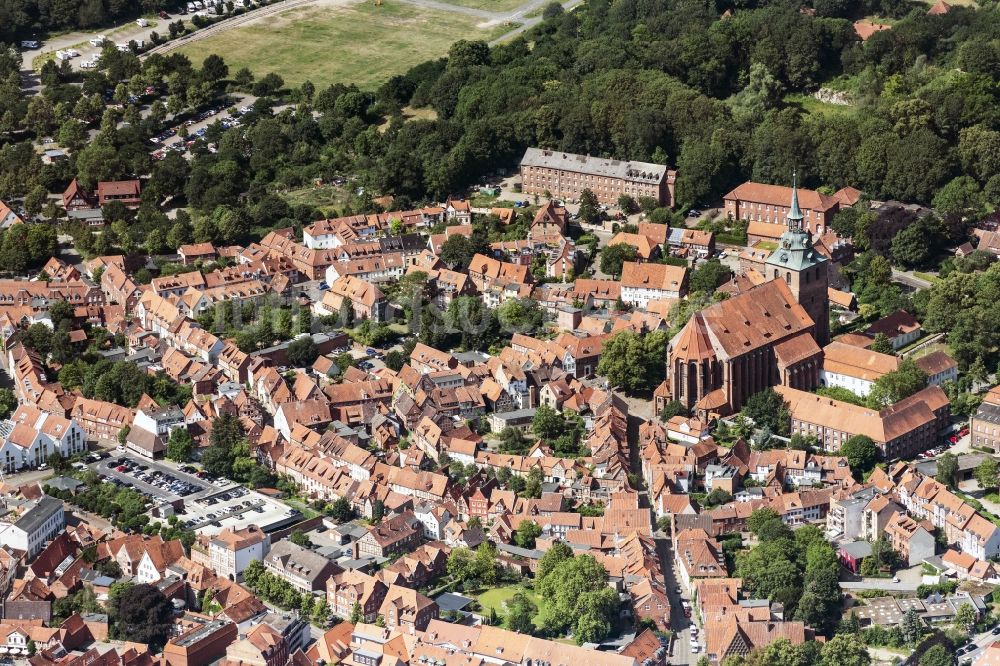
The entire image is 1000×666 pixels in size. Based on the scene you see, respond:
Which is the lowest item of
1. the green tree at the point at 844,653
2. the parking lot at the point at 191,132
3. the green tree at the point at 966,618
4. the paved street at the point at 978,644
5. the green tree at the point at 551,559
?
the paved street at the point at 978,644

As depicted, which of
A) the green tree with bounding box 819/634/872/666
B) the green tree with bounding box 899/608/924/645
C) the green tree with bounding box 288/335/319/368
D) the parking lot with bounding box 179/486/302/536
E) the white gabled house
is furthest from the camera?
the green tree with bounding box 288/335/319/368

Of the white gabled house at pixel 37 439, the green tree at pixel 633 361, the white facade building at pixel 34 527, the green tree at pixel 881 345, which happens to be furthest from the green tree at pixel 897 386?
the white gabled house at pixel 37 439

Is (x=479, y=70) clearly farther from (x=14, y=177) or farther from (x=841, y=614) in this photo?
(x=841, y=614)

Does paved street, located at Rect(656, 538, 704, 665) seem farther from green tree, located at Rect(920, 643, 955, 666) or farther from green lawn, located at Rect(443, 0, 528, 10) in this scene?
green lawn, located at Rect(443, 0, 528, 10)

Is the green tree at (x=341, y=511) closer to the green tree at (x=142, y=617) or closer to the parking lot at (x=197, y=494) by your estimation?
the parking lot at (x=197, y=494)

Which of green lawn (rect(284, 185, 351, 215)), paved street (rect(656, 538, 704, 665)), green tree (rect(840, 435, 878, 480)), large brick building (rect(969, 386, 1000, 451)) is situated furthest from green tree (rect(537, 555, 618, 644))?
green lawn (rect(284, 185, 351, 215))
